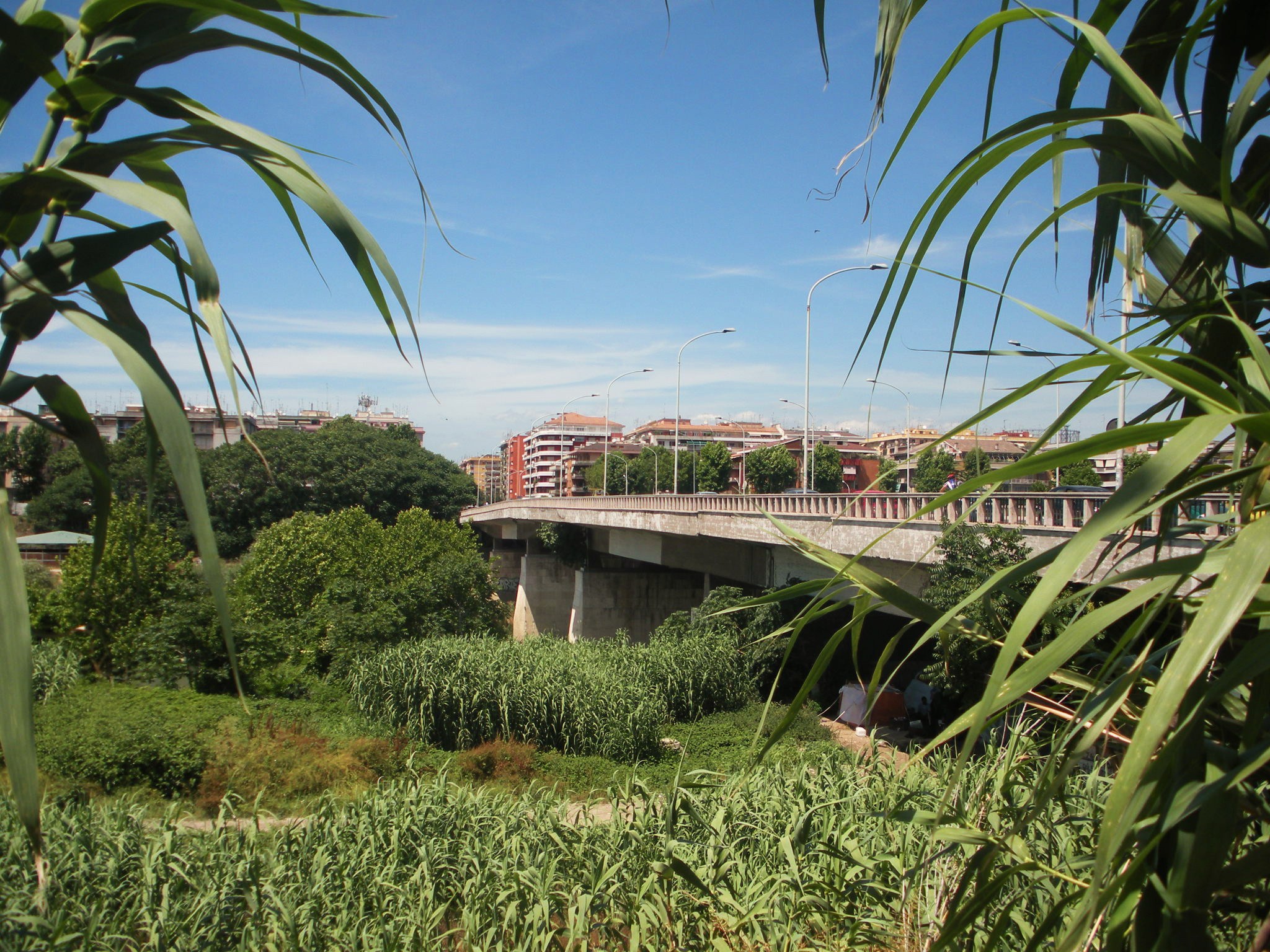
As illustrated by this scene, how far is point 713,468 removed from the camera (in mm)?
74625

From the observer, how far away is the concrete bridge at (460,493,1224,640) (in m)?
11.8

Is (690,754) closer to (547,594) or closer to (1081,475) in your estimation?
(1081,475)

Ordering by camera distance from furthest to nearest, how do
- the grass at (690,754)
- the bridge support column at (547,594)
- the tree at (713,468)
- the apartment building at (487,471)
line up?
1. the apartment building at (487,471)
2. the tree at (713,468)
3. the bridge support column at (547,594)
4. the grass at (690,754)

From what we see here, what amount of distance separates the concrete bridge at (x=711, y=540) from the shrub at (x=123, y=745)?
8881 millimetres

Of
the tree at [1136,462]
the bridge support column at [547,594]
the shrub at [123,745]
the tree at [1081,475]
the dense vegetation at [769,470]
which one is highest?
the dense vegetation at [769,470]

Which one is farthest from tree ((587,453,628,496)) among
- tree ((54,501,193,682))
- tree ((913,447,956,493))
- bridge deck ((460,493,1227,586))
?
tree ((54,501,193,682))

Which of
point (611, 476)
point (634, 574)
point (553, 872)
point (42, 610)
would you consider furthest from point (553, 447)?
point (553, 872)

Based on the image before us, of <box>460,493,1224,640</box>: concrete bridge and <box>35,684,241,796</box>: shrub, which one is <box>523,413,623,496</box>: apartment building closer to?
<box>460,493,1224,640</box>: concrete bridge

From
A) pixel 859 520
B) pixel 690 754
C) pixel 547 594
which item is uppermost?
pixel 859 520

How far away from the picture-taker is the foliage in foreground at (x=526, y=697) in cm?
1547

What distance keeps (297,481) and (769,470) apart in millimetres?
40840

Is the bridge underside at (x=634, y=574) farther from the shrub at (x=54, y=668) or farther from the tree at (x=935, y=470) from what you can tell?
the shrub at (x=54, y=668)

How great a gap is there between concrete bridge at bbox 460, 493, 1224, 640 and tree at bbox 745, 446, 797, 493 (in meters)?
23.9

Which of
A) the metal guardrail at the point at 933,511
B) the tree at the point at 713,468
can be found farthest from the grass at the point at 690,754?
the tree at the point at 713,468
